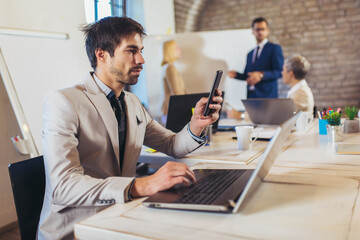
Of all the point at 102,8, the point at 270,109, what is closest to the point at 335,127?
the point at 270,109

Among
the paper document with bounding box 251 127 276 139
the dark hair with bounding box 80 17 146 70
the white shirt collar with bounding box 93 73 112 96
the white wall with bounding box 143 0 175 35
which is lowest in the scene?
the paper document with bounding box 251 127 276 139

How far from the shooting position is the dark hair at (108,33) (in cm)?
133

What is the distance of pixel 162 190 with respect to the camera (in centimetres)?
89

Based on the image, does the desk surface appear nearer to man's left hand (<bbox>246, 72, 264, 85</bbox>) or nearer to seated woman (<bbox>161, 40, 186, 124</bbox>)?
man's left hand (<bbox>246, 72, 264, 85</bbox>)

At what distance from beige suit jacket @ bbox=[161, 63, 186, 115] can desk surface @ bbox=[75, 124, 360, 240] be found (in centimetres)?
262

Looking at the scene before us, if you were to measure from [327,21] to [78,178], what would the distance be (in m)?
4.84

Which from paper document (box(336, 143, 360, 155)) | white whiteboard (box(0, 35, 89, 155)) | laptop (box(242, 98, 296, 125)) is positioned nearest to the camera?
paper document (box(336, 143, 360, 155))

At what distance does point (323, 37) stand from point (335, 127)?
3832 mm

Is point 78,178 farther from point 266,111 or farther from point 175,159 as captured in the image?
point 266,111

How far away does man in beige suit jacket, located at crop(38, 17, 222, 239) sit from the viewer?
92 cm

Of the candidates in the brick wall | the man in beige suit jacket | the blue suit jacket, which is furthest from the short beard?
the brick wall

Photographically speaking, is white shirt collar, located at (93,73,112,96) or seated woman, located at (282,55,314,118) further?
seated woman, located at (282,55,314,118)

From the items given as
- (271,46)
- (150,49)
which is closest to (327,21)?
(271,46)

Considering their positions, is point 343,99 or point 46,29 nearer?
point 46,29
